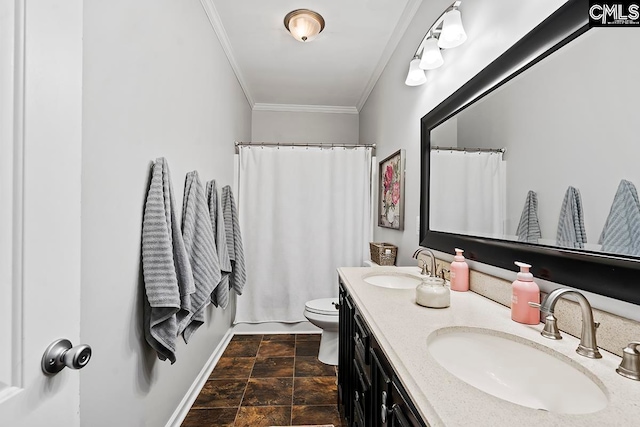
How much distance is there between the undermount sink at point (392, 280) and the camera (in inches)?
66.8

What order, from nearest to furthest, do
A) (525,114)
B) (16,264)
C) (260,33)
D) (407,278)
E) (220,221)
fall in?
(16,264)
(525,114)
(407,278)
(220,221)
(260,33)

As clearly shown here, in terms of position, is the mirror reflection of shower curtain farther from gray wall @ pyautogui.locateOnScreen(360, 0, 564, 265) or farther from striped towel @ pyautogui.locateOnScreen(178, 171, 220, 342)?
striped towel @ pyautogui.locateOnScreen(178, 171, 220, 342)

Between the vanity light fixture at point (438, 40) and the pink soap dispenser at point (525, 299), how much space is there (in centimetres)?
103

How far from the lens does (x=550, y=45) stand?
37.4 inches

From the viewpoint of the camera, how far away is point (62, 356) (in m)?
0.62

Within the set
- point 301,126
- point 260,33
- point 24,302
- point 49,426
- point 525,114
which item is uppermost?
point 260,33

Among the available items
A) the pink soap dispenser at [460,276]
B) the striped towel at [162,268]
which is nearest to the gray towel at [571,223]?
the pink soap dispenser at [460,276]

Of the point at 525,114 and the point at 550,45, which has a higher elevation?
the point at 550,45

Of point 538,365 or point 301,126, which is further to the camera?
point 301,126

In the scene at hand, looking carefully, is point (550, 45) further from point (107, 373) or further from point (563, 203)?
point (107, 373)

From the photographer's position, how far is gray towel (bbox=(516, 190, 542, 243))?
40.3 inches

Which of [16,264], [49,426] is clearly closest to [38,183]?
[16,264]

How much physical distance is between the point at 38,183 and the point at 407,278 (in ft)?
5.10

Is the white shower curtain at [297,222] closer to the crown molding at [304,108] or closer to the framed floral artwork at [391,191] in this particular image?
the framed floral artwork at [391,191]
